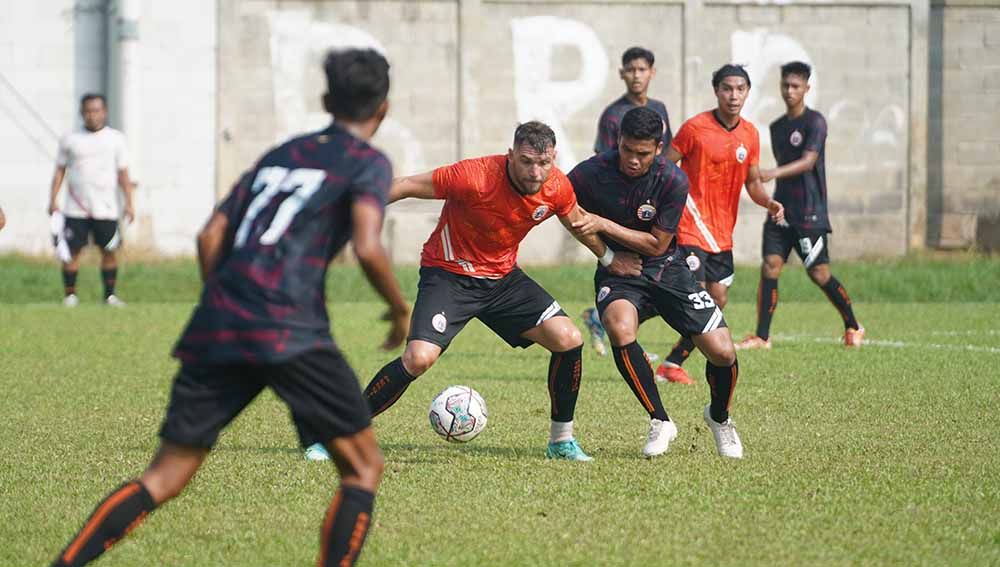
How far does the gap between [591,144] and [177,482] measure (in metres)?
20.5

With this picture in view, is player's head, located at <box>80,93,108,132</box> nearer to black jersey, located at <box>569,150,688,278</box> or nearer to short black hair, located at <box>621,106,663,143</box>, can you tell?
black jersey, located at <box>569,150,688,278</box>

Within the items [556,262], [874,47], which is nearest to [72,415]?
[556,262]

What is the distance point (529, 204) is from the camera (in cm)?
812

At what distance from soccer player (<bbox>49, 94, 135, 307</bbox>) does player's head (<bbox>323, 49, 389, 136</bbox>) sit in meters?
13.5

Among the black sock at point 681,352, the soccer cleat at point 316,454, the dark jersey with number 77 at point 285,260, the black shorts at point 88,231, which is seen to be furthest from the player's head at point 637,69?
the black shorts at point 88,231

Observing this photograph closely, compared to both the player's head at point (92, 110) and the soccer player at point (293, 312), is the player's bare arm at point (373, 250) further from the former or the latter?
the player's head at point (92, 110)

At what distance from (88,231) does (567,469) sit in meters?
12.0

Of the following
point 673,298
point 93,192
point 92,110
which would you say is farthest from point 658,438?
point 93,192

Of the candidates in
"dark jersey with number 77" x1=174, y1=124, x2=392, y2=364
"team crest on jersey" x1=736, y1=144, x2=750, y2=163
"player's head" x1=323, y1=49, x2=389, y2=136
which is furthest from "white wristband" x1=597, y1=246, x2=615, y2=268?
"dark jersey with number 77" x1=174, y1=124, x2=392, y2=364

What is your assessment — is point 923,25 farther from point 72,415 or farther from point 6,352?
point 72,415

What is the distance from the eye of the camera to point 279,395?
489 cm

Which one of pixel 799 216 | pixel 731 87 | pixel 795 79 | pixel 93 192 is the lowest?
pixel 799 216

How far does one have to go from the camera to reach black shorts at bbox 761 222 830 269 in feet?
45.6

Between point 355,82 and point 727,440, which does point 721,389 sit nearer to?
point 727,440
